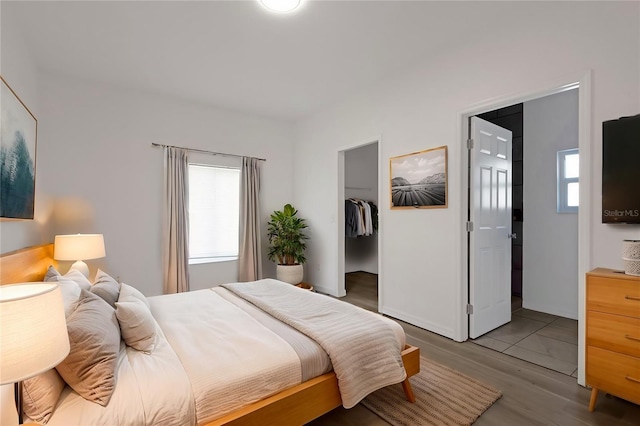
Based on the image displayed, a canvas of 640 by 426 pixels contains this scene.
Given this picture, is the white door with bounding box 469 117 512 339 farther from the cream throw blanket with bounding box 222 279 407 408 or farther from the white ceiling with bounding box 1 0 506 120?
the cream throw blanket with bounding box 222 279 407 408

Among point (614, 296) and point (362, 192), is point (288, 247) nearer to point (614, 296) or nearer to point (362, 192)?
point (362, 192)

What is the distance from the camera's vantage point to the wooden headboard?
170 cm

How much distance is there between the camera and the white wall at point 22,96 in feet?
7.16

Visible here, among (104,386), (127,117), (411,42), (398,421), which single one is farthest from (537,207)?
(127,117)

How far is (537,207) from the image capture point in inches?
144

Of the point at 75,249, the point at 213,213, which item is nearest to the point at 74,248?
the point at 75,249

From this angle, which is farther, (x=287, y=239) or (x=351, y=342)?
(x=287, y=239)

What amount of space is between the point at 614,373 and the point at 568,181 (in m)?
2.38

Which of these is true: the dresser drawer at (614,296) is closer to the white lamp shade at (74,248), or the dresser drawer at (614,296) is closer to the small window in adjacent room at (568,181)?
the small window in adjacent room at (568,181)

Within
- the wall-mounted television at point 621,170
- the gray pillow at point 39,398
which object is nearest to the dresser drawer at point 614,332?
the wall-mounted television at point 621,170

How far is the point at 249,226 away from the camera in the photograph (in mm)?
4648

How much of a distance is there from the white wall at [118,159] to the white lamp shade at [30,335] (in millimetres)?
3206

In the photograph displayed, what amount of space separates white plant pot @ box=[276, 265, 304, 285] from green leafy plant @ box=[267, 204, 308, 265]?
12 centimetres

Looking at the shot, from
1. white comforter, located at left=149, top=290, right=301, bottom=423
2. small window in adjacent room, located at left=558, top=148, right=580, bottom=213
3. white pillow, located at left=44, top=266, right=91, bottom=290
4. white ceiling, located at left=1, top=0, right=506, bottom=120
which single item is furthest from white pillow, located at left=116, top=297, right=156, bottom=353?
small window in adjacent room, located at left=558, top=148, right=580, bottom=213
